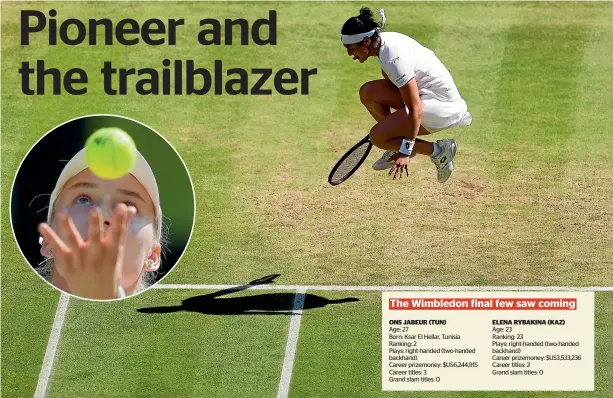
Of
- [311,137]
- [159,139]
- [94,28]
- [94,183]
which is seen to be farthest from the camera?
[94,28]

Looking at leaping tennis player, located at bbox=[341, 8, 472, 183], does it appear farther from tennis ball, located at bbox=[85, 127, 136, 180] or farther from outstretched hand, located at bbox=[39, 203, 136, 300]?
outstretched hand, located at bbox=[39, 203, 136, 300]

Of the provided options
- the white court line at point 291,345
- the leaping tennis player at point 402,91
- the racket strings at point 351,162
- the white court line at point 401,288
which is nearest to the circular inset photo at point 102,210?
the white court line at point 401,288

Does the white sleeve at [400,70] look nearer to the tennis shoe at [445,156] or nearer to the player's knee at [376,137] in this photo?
the player's knee at [376,137]

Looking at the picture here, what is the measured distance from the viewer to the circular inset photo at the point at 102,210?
17.6m

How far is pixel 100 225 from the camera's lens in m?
17.4

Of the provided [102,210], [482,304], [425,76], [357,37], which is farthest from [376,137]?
[102,210]

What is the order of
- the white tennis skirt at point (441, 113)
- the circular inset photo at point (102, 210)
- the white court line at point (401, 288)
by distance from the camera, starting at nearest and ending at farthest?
1. the circular inset photo at point (102, 210)
2. the white tennis skirt at point (441, 113)
3. the white court line at point (401, 288)

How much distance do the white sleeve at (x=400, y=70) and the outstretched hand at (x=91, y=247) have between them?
11.9 ft

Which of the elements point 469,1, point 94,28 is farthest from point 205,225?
point 469,1

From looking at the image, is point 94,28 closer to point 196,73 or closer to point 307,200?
point 196,73

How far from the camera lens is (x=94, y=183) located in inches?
695

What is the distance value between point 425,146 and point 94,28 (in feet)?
30.1

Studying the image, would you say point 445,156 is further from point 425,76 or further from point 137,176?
point 137,176

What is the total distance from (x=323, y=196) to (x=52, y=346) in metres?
5.38
